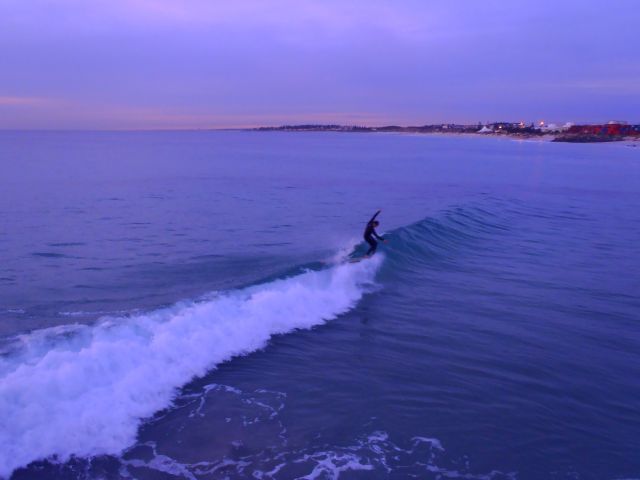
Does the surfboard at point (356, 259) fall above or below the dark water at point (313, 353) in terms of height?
above

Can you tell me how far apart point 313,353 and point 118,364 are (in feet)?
12.8

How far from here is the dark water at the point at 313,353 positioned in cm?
824

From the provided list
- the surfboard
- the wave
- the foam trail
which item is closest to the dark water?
the foam trail

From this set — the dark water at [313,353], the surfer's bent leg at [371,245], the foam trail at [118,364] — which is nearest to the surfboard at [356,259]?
the surfer's bent leg at [371,245]

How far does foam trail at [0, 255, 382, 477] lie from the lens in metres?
8.28

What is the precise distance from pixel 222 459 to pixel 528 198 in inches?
1524

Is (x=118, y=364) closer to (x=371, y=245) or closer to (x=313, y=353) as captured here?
(x=313, y=353)

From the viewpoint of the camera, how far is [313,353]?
12.2 metres

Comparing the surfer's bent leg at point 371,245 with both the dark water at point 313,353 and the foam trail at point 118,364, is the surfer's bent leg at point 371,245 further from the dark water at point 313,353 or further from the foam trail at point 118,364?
the foam trail at point 118,364

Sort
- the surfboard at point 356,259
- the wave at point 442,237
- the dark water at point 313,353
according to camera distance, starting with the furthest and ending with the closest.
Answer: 1. the wave at point 442,237
2. the surfboard at point 356,259
3. the dark water at point 313,353

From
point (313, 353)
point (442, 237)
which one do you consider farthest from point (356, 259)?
point (313, 353)

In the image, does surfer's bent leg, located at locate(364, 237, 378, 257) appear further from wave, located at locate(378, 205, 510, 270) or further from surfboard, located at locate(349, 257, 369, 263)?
wave, located at locate(378, 205, 510, 270)

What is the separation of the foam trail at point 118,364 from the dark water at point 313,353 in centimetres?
4

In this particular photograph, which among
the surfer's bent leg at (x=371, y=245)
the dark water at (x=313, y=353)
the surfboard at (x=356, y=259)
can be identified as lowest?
the dark water at (x=313, y=353)
